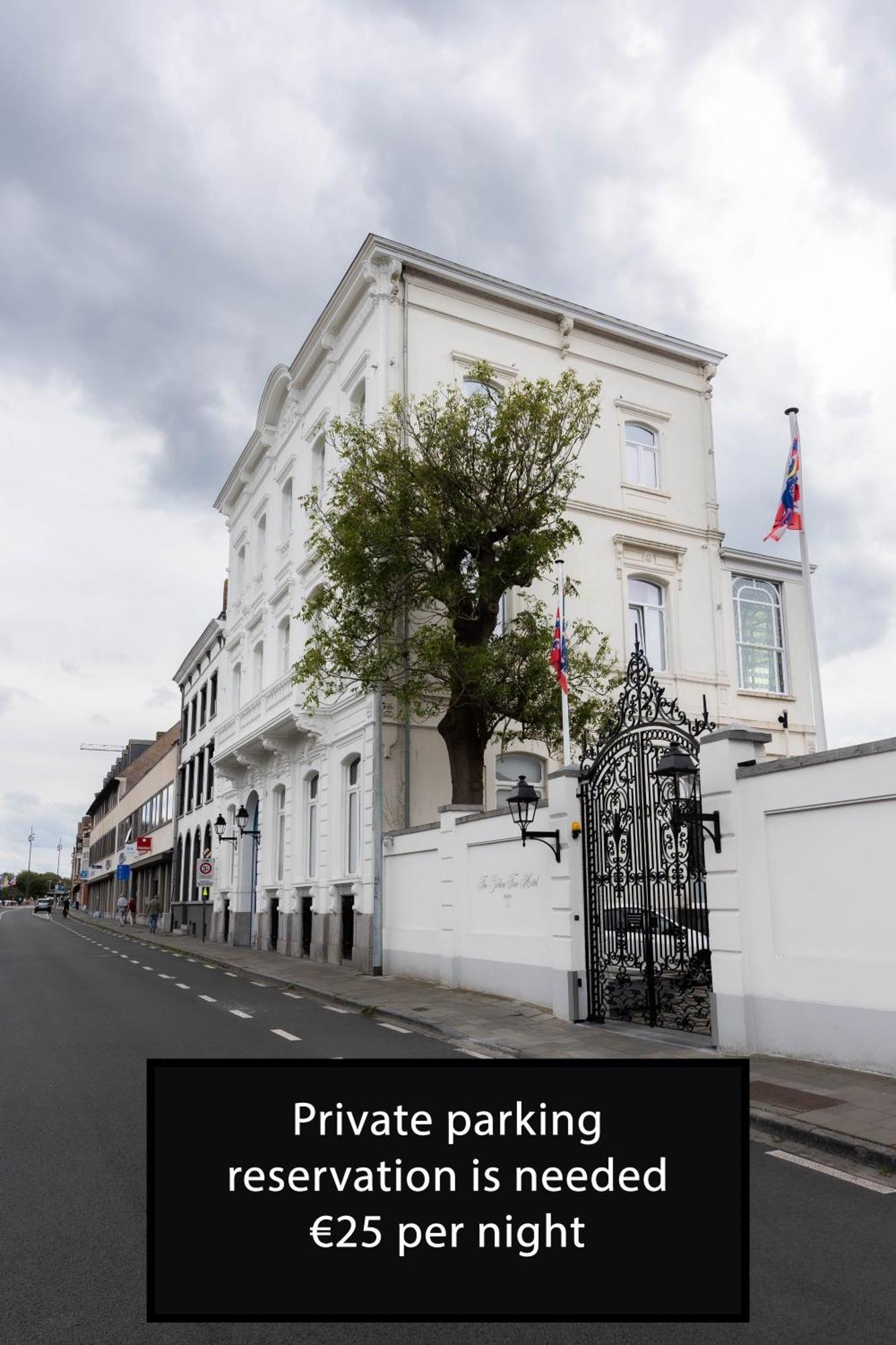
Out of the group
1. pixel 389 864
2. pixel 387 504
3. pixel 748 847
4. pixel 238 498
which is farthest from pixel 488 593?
pixel 238 498

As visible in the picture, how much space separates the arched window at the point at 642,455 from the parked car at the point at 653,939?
15006 millimetres

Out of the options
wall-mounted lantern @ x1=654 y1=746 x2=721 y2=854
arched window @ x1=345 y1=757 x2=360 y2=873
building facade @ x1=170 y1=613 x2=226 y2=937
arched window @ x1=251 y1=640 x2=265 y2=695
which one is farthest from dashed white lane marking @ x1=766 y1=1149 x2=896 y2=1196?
building facade @ x1=170 y1=613 x2=226 y2=937

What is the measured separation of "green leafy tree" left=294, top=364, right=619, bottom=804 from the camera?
17125 millimetres

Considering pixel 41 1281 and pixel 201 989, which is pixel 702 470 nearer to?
pixel 201 989

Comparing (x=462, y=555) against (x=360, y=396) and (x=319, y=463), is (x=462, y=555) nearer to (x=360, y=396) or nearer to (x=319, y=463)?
(x=360, y=396)

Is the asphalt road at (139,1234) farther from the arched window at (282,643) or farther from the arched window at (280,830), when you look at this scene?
the arched window at (282,643)

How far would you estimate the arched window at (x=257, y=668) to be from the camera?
3078cm

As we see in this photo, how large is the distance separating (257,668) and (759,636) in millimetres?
14662

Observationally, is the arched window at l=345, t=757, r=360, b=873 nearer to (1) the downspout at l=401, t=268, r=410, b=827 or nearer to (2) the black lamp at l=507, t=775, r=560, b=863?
(1) the downspout at l=401, t=268, r=410, b=827

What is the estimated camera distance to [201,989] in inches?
674

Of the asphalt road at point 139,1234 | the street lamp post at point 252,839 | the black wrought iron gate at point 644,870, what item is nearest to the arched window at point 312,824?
the street lamp post at point 252,839

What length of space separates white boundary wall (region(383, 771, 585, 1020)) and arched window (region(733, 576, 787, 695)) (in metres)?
10.6

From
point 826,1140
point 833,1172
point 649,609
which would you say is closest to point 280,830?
Answer: point 649,609

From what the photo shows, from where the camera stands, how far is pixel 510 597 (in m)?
21.8
